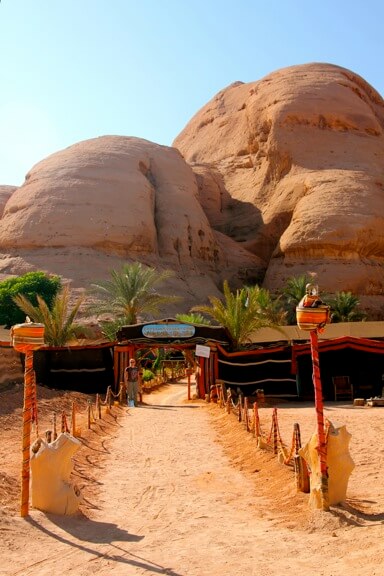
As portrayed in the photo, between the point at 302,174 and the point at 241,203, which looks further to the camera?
the point at 241,203

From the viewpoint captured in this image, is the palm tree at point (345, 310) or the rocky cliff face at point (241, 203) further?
the rocky cliff face at point (241, 203)

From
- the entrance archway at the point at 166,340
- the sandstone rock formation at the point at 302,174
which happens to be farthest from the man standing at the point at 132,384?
the sandstone rock formation at the point at 302,174

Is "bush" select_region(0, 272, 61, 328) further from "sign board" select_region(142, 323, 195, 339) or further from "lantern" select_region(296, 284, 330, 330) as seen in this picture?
"lantern" select_region(296, 284, 330, 330)

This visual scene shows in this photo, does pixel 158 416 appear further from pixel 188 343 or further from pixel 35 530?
pixel 35 530

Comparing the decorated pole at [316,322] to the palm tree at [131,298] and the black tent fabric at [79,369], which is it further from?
the palm tree at [131,298]

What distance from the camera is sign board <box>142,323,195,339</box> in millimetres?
20828

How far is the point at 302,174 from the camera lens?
50.6 meters

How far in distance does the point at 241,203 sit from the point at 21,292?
25.6 m

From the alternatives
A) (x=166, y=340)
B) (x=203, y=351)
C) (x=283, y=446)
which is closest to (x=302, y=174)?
(x=166, y=340)

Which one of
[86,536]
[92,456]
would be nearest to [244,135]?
[92,456]

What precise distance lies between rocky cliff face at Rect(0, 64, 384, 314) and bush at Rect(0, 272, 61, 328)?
2429mm

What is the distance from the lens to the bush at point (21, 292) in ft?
120

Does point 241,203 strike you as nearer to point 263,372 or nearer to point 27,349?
point 263,372

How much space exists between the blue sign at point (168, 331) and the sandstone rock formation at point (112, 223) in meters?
19.4
